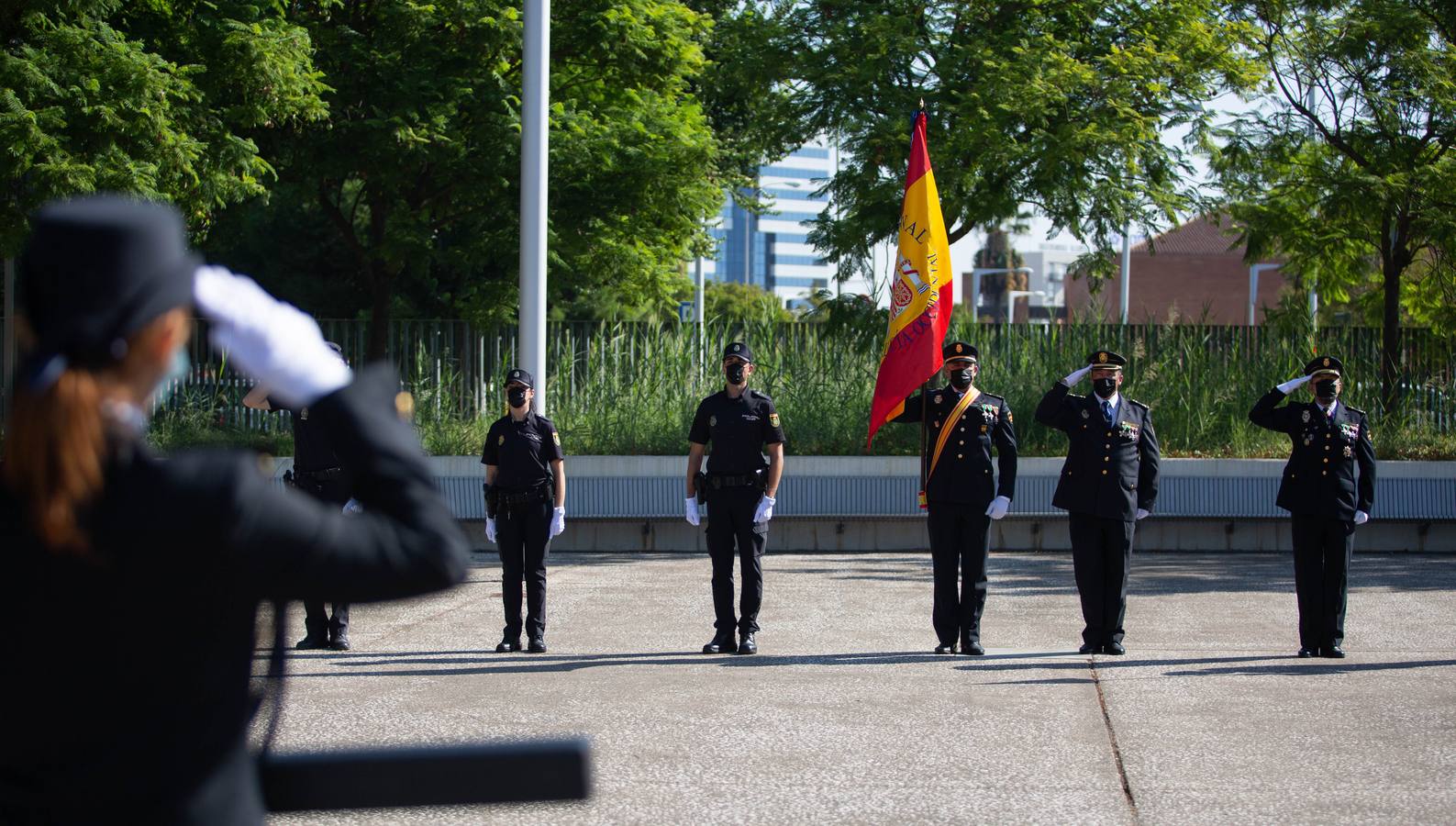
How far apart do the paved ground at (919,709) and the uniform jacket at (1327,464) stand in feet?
3.23

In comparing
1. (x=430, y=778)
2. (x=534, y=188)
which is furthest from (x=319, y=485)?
(x=430, y=778)

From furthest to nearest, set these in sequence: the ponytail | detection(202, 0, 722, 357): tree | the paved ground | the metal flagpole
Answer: detection(202, 0, 722, 357): tree < the metal flagpole < the paved ground < the ponytail

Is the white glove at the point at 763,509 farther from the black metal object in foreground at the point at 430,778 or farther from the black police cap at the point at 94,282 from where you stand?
the black police cap at the point at 94,282

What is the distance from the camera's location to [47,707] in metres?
1.92

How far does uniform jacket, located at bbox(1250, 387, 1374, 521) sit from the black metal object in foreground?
8.44 m

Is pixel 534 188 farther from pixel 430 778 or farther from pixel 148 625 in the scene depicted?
pixel 148 625

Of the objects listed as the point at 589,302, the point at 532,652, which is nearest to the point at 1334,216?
the point at 532,652

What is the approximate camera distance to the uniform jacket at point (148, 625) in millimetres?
1884

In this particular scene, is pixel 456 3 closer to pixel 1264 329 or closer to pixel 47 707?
pixel 1264 329

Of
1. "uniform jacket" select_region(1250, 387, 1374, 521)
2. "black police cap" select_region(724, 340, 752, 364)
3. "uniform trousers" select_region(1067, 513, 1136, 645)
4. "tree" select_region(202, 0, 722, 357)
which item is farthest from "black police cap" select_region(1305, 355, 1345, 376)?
"tree" select_region(202, 0, 722, 357)

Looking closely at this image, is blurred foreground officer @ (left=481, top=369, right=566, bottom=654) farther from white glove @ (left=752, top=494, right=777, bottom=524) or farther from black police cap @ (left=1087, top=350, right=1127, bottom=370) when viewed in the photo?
black police cap @ (left=1087, top=350, right=1127, bottom=370)

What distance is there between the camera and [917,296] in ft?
38.9

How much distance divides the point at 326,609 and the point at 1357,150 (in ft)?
46.6

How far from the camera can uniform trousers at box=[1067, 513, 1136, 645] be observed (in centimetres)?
954
